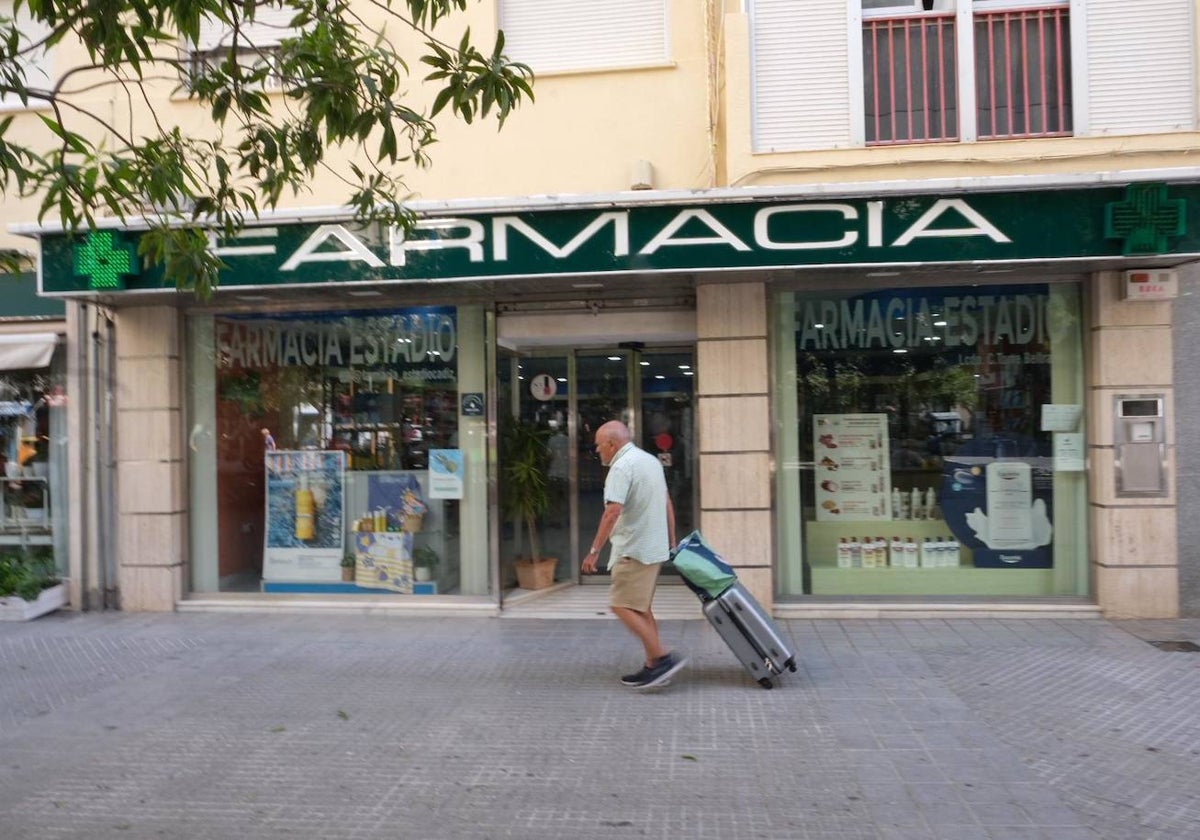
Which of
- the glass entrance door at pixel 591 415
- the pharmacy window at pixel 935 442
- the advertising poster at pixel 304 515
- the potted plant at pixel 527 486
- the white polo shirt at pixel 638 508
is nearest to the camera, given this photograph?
the white polo shirt at pixel 638 508

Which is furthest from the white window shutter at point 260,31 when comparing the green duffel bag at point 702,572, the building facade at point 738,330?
the green duffel bag at point 702,572

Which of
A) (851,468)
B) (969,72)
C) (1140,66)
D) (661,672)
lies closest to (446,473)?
(661,672)

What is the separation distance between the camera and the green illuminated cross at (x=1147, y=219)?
7.37 meters

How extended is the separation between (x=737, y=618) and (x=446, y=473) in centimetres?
379

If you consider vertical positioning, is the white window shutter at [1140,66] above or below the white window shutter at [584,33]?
below

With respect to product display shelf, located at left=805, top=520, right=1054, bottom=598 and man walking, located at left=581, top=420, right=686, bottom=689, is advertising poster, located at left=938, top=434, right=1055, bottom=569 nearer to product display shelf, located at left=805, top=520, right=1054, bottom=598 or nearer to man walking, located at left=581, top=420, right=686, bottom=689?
product display shelf, located at left=805, top=520, right=1054, bottom=598

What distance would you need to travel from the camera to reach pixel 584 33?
9.12 m

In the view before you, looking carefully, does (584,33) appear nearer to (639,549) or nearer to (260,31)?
(260,31)

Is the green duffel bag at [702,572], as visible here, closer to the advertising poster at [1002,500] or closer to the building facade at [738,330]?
the building facade at [738,330]

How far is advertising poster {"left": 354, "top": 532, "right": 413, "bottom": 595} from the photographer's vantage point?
372 inches

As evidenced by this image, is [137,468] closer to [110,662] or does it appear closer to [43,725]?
[110,662]

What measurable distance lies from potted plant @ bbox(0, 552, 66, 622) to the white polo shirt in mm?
5850

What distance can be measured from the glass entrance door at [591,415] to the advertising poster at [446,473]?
1061 mm

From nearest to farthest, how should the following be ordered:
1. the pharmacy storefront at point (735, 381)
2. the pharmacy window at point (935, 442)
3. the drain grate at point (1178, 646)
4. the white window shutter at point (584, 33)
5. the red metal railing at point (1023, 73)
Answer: the drain grate at point (1178, 646)
the pharmacy storefront at point (735, 381)
the red metal railing at point (1023, 73)
the pharmacy window at point (935, 442)
the white window shutter at point (584, 33)
